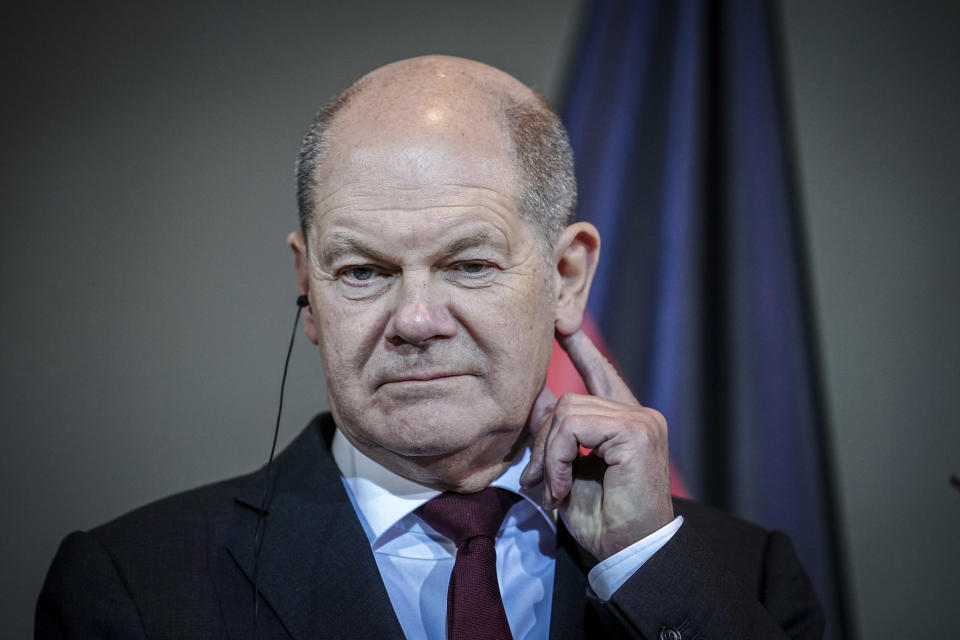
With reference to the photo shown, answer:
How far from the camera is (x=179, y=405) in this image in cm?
264

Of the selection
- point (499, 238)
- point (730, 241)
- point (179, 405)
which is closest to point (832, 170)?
point (730, 241)

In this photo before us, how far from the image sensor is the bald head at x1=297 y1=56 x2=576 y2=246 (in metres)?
1.67

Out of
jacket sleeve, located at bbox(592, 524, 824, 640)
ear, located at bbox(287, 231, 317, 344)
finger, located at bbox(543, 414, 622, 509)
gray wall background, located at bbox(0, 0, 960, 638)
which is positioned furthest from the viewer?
gray wall background, located at bbox(0, 0, 960, 638)

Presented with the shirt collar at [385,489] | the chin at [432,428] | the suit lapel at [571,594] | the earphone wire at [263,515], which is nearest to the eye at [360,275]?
the earphone wire at [263,515]

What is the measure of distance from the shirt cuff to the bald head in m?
0.65

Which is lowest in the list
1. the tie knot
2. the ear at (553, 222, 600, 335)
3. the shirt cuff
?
the shirt cuff

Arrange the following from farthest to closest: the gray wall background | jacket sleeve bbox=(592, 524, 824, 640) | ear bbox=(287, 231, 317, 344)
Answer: the gray wall background
ear bbox=(287, 231, 317, 344)
jacket sleeve bbox=(592, 524, 824, 640)

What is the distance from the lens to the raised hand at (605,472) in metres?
1.64

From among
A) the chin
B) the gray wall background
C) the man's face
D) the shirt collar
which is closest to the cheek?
the man's face

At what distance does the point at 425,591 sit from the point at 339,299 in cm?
61

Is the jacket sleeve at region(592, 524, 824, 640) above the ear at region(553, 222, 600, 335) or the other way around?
the other way around

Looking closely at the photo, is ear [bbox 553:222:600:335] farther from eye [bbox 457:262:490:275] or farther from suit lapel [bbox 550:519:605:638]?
suit lapel [bbox 550:519:605:638]

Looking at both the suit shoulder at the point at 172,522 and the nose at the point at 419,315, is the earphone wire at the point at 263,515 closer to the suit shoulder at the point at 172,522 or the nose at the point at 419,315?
the suit shoulder at the point at 172,522

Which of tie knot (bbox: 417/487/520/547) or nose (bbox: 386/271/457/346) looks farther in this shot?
tie knot (bbox: 417/487/520/547)
